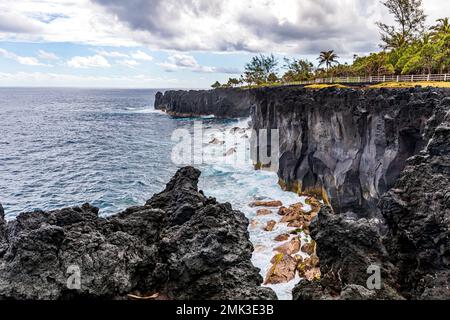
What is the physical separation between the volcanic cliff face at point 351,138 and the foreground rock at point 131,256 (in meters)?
14.1

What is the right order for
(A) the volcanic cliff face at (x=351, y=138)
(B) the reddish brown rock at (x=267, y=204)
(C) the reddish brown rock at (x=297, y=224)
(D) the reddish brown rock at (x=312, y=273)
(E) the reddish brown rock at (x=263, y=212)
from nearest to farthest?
(D) the reddish brown rock at (x=312, y=273) → (A) the volcanic cliff face at (x=351, y=138) → (C) the reddish brown rock at (x=297, y=224) → (E) the reddish brown rock at (x=263, y=212) → (B) the reddish brown rock at (x=267, y=204)

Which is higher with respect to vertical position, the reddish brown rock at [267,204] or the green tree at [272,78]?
the green tree at [272,78]

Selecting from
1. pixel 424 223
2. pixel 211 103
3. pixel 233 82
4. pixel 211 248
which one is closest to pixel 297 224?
pixel 424 223

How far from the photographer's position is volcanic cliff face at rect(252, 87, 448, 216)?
2588cm

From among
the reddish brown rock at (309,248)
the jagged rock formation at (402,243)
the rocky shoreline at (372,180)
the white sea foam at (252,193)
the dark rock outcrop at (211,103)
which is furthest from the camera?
the dark rock outcrop at (211,103)

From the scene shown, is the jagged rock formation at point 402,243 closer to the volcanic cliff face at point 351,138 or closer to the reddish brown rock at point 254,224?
the volcanic cliff face at point 351,138

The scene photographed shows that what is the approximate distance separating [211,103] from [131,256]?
12546 cm

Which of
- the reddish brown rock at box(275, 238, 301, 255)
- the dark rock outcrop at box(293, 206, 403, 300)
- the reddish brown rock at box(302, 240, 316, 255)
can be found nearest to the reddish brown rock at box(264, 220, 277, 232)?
the reddish brown rock at box(275, 238, 301, 255)

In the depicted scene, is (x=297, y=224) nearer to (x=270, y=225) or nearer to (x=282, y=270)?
(x=270, y=225)

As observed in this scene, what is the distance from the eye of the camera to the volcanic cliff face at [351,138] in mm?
25875

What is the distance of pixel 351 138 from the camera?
3541cm

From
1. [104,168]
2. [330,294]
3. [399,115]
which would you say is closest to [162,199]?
[330,294]

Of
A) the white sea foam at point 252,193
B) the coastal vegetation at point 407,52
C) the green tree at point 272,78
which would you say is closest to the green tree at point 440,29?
the coastal vegetation at point 407,52

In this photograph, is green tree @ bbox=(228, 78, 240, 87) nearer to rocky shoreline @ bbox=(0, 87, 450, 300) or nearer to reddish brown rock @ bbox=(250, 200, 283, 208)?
reddish brown rock @ bbox=(250, 200, 283, 208)
